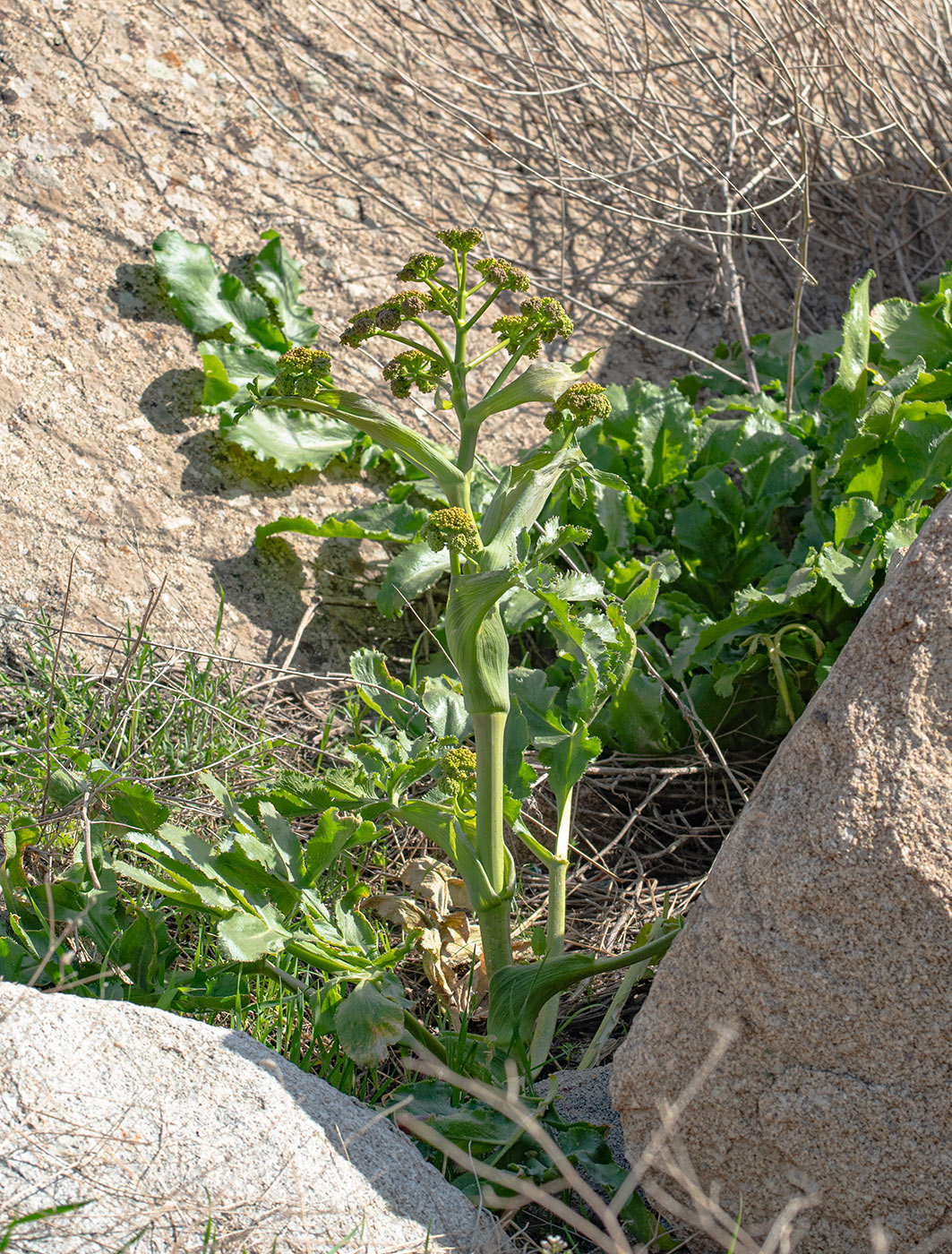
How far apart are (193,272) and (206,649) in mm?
1192

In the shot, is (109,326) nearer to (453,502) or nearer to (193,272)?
(193,272)

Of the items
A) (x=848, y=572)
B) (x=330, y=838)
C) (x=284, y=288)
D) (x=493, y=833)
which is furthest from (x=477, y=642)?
(x=284, y=288)

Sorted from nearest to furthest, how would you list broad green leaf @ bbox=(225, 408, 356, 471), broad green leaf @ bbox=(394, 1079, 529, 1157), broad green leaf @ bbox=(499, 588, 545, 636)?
broad green leaf @ bbox=(394, 1079, 529, 1157) → broad green leaf @ bbox=(499, 588, 545, 636) → broad green leaf @ bbox=(225, 408, 356, 471)

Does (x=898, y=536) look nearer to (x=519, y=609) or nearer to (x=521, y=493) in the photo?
(x=519, y=609)

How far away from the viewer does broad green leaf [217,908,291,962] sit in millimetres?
1707

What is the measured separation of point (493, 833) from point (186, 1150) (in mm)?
694

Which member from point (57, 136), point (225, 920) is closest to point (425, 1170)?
point (225, 920)

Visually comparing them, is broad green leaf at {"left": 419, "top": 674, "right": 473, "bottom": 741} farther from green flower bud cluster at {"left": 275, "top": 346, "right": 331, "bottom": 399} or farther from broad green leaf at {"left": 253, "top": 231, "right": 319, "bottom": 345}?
broad green leaf at {"left": 253, "top": 231, "right": 319, "bottom": 345}

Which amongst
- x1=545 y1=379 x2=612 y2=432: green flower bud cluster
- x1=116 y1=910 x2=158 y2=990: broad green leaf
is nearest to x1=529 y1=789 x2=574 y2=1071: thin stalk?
x1=116 y1=910 x2=158 y2=990: broad green leaf

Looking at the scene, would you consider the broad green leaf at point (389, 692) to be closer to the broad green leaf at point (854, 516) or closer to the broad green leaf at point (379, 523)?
the broad green leaf at point (379, 523)

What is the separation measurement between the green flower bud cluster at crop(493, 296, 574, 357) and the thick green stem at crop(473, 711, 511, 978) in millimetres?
645

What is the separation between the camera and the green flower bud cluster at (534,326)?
1.84m

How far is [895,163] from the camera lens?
4.43 meters

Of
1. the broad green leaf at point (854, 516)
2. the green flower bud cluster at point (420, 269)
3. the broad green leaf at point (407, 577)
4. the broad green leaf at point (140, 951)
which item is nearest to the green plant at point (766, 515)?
the broad green leaf at point (854, 516)
